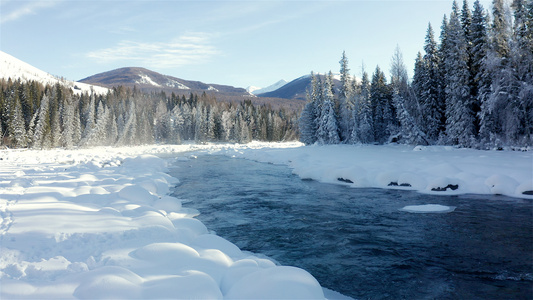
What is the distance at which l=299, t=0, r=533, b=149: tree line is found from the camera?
22266 mm

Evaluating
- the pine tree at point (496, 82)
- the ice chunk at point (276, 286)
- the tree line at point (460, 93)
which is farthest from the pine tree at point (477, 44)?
the ice chunk at point (276, 286)

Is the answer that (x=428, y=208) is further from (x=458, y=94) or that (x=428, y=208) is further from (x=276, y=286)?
(x=458, y=94)

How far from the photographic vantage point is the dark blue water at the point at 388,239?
4.98 meters

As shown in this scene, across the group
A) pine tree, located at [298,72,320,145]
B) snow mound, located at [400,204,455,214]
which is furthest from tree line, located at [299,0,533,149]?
snow mound, located at [400,204,455,214]

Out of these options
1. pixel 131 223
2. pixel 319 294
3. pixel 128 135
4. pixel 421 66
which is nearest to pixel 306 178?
pixel 131 223

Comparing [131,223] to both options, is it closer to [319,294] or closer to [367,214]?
[319,294]

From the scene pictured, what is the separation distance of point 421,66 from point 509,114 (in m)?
15.5

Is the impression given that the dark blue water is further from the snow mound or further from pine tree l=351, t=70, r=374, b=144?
pine tree l=351, t=70, r=374, b=144

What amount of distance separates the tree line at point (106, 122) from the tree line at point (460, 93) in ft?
130

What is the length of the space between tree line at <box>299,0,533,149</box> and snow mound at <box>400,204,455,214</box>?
59.0 feet

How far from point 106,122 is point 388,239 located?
71.7 meters

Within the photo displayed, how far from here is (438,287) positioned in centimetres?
482

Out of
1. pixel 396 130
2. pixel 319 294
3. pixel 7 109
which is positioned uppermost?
pixel 7 109

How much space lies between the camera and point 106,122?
215 feet
